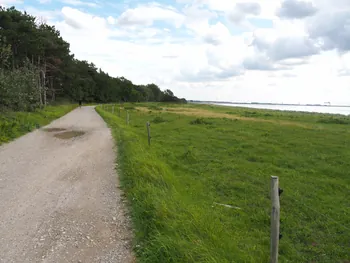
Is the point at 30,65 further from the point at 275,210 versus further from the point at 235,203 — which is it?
the point at 275,210

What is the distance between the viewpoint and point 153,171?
380 inches

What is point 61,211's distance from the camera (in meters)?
6.66

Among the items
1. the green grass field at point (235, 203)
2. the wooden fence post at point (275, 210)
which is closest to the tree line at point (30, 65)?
the green grass field at point (235, 203)

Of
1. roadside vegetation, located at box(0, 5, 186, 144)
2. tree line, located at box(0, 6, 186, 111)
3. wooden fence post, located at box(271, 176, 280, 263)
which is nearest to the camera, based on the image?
wooden fence post, located at box(271, 176, 280, 263)

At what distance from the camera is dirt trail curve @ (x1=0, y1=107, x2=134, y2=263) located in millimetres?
5030

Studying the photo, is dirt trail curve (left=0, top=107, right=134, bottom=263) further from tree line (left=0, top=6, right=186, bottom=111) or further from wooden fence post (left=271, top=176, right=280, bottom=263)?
tree line (left=0, top=6, right=186, bottom=111)

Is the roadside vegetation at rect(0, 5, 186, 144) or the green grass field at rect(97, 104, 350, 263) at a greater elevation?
the roadside vegetation at rect(0, 5, 186, 144)

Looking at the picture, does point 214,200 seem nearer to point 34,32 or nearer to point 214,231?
point 214,231

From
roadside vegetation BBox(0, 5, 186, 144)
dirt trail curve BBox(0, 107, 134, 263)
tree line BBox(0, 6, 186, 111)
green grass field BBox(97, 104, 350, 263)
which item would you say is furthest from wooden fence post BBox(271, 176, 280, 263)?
tree line BBox(0, 6, 186, 111)

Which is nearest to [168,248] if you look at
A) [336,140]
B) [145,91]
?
[336,140]

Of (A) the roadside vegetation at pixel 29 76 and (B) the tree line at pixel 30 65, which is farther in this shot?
(B) the tree line at pixel 30 65

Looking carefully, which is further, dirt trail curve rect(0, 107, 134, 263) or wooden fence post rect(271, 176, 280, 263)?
dirt trail curve rect(0, 107, 134, 263)

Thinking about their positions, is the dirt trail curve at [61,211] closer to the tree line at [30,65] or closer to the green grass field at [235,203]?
the green grass field at [235,203]

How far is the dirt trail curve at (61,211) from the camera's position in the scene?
5030 millimetres
